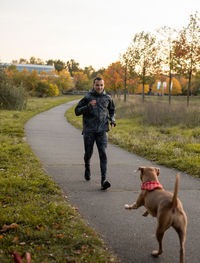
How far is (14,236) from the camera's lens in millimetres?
3395

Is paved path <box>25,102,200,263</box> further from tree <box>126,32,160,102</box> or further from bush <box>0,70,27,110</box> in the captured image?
tree <box>126,32,160,102</box>

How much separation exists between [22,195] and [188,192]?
3002 millimetres

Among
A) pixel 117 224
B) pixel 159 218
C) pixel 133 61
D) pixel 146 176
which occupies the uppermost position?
pixel 133 61

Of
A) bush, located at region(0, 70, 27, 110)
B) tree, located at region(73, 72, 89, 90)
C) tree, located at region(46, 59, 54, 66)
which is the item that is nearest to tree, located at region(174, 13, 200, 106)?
bush, located at region(0, 70, 27, 110)

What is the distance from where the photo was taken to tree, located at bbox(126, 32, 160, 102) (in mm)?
29711

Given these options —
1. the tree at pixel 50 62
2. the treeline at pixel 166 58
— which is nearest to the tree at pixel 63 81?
the treeline at pixel 166 58

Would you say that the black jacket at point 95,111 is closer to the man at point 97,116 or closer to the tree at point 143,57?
the man at point 97,116

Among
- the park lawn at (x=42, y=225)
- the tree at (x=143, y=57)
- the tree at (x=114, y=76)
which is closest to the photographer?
the park lawn at (x=42, y=225)

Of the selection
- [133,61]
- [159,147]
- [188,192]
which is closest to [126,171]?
[188,192]

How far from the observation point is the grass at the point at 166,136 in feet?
24.7

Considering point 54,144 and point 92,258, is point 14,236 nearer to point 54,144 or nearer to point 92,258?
point 92,258

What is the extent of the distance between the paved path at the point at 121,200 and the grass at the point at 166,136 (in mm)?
459

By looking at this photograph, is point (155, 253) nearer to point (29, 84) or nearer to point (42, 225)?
point (42, 225)

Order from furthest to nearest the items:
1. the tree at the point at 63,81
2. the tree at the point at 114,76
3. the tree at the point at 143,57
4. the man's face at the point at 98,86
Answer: the tree at the point at 63,81 < the tree at the point at 114,76 < the tree at the point at 143,57 < the man's face at the point at 98,86
